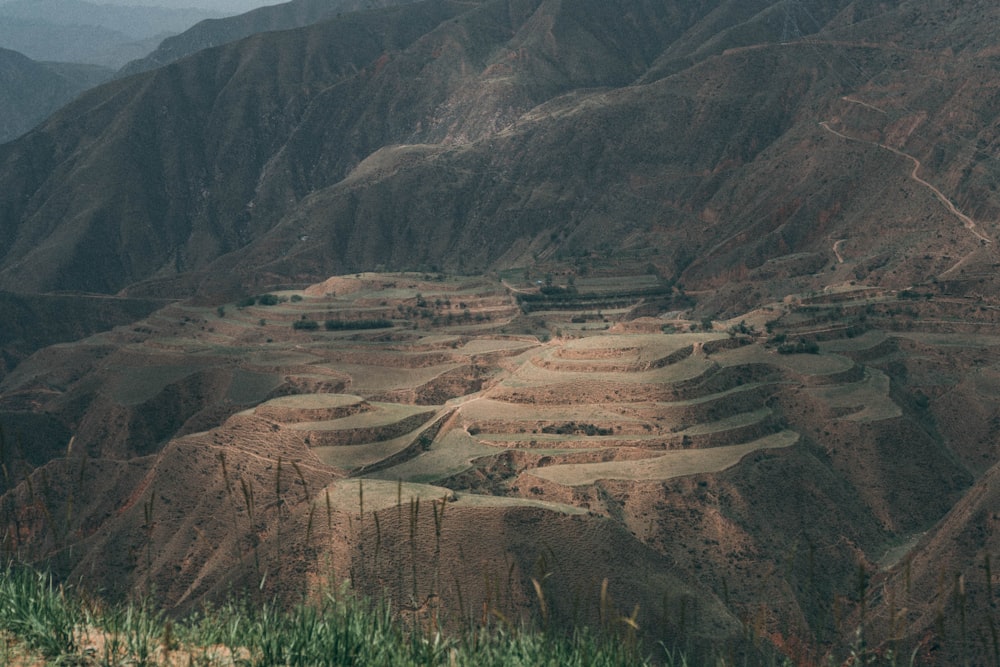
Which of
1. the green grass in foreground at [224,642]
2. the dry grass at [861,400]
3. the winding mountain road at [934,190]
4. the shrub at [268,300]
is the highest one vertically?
the winding mountain road at [934,190]

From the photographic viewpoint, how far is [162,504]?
94.5 meters

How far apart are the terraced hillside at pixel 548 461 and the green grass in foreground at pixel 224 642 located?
14993mm

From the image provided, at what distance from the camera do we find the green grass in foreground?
32969 millimetres

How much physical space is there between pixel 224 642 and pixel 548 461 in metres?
58.7

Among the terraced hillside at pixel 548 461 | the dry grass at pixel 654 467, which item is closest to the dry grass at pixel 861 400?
the terraced hillside at pixel 548 461

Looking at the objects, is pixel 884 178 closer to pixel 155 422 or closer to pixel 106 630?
pixel 155 422

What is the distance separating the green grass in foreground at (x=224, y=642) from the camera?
32969 mm

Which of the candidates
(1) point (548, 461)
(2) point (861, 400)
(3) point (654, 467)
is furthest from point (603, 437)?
(2) point (861, 400)

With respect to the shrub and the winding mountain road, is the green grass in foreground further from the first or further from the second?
the shrub

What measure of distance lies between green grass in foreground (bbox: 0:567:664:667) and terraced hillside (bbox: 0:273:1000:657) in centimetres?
1499

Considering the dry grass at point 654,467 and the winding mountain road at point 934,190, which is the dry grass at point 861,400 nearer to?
the dry grass at point 654,467

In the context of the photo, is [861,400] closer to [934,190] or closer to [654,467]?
[654,467]

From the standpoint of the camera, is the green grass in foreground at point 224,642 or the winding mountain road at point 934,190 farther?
the winding mountain road at point 934,190

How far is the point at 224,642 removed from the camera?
36.0 metres
